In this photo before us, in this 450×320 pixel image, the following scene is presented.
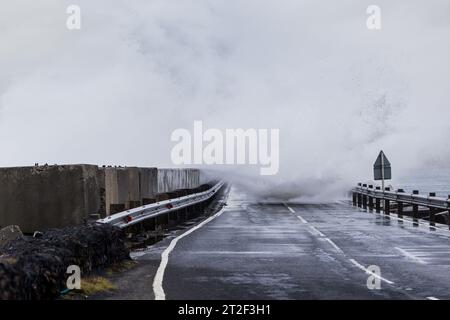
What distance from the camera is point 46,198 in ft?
43.7

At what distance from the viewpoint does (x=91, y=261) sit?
1130 centimetres

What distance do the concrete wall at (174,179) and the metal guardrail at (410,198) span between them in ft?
28.3

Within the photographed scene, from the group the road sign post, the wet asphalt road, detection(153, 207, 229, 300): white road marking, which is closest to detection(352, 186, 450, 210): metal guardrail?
the road sign post

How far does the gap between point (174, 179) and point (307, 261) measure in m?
14.3

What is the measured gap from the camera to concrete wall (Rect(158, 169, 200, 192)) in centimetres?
2406

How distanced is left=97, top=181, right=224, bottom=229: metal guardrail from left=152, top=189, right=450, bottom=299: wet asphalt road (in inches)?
46.9

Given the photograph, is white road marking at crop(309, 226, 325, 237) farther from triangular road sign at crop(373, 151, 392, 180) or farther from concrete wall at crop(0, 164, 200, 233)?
triangular road sign at crop(373, 151, 392, 180)

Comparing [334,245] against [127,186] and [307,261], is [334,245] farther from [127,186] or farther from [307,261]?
[127,186]

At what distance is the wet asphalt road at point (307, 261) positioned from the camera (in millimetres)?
9914

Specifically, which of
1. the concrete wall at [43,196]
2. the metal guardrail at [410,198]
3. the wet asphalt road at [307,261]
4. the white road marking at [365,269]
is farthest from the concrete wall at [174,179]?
the white road marking at [365,269]
